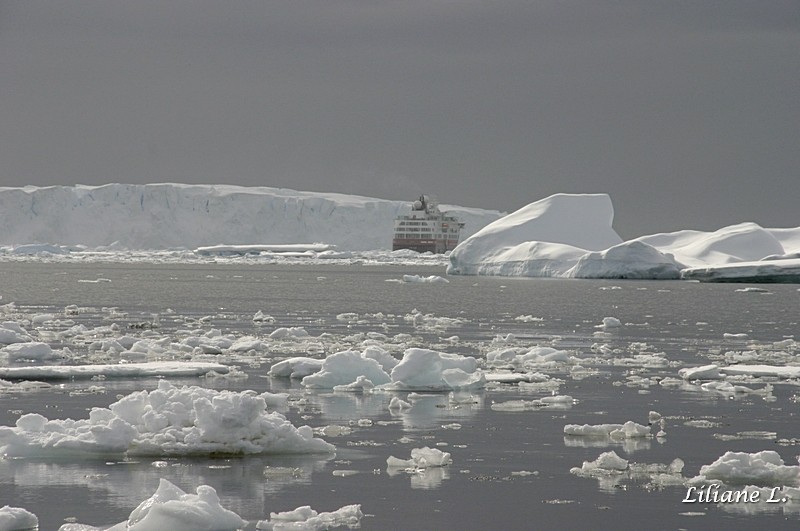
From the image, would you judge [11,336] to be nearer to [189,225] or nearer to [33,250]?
[33,250]

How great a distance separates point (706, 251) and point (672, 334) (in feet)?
110

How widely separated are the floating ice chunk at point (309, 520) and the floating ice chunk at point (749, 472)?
7.74 ft

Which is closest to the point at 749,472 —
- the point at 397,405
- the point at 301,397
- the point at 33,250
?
the point at 397,405

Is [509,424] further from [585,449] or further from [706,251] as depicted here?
[706,251]

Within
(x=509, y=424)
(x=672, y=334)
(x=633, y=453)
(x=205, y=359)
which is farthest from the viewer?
(x=672, y=334)

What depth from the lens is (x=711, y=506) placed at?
24.4 ft

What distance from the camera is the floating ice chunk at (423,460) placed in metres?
8.46

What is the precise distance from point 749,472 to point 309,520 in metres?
2.92

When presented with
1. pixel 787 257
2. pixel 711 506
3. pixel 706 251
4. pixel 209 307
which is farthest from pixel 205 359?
pixel 706 251

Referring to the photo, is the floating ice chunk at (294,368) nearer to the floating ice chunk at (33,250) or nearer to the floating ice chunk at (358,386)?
the floating ice chunk at (358,386)

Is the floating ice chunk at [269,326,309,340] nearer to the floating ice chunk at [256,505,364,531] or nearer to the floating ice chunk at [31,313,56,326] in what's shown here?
the floating ice chunk at [31,313,56,326]

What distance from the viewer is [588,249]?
54.6 m

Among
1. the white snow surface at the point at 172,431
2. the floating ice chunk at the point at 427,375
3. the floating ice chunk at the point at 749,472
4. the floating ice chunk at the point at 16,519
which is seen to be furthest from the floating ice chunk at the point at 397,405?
the floating ice chunk at the point at 16,519

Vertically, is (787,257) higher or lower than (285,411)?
higher
